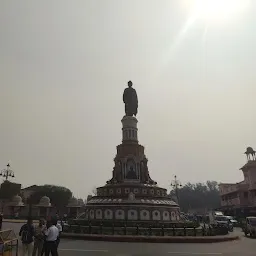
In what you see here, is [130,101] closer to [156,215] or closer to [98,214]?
[98,214]

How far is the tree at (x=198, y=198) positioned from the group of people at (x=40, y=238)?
11396 cm

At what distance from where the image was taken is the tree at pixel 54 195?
82881 millimetres

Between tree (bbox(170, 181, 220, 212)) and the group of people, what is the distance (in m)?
114

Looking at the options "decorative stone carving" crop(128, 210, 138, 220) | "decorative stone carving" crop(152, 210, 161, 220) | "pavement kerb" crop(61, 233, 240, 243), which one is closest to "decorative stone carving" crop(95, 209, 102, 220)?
"decorative stone carving" crop(128, 210, 138, 220)

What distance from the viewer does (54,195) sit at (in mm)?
84062

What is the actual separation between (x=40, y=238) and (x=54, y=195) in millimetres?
74456

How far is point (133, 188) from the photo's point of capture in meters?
38.4

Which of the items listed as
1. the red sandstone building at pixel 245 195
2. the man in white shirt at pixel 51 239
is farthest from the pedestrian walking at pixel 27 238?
the red sandstone building at pixel 245 195

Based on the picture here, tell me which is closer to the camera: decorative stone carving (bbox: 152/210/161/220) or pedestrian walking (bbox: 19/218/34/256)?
pedestrian walking (bbox: 19/218/34/256)

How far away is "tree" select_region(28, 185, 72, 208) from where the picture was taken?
272 feet

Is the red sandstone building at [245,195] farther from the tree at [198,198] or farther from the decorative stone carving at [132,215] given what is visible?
the tree at [198,198]

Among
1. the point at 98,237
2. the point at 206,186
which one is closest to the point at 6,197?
the point at 98,237

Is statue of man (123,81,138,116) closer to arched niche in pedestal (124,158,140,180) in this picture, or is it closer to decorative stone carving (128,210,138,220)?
arched niche in pedestal (124,158,140,180)

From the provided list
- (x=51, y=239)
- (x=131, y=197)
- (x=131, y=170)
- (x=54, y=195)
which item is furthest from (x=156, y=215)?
(x=54, y=195)
